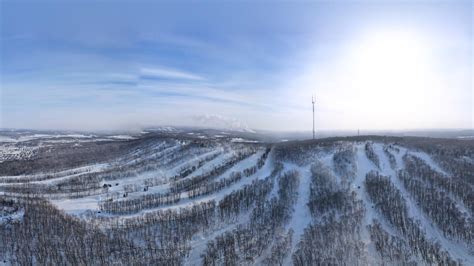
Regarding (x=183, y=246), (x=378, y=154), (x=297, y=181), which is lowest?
(x=183, y=246)

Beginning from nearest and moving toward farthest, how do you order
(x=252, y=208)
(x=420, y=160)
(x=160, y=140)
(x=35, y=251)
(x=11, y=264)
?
(x=11, y=264), (x=35, y=251), (x=252, y=208), (x=420, y=160), (x=160, y=140)

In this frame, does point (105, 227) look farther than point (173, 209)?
No

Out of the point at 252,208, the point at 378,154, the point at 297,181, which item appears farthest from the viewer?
the point at 378,154

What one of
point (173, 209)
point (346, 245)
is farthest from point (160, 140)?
point (346, 245)

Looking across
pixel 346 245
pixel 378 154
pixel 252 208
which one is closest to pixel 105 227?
pixel 252 208

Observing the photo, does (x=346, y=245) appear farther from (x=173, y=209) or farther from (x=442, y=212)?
(x=173, y=209)

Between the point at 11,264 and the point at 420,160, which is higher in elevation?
the point at 420,160
